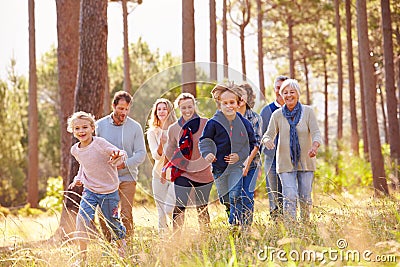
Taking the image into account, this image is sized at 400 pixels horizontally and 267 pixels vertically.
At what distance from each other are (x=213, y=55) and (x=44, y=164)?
1726cm

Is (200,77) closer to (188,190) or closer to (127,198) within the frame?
(127,198)

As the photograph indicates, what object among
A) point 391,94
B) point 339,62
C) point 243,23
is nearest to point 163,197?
point 391,94

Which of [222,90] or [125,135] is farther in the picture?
[125,135]

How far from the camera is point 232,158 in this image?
19.9ft

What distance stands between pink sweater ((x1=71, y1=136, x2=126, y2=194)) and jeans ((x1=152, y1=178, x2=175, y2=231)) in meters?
0.74

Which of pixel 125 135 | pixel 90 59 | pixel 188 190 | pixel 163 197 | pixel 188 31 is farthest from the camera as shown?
A: pixel 188 31

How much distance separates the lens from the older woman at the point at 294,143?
6785mm

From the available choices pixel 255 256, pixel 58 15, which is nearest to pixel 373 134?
pixel 58 15

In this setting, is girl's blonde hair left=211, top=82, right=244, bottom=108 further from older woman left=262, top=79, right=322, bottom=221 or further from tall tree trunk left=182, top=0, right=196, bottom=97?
tall tree trunk left=182, top=0, right=196, bottom=97

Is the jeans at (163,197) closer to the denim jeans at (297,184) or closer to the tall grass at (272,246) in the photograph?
the tall grass at (272,246)

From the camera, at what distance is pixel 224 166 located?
6195 mm
